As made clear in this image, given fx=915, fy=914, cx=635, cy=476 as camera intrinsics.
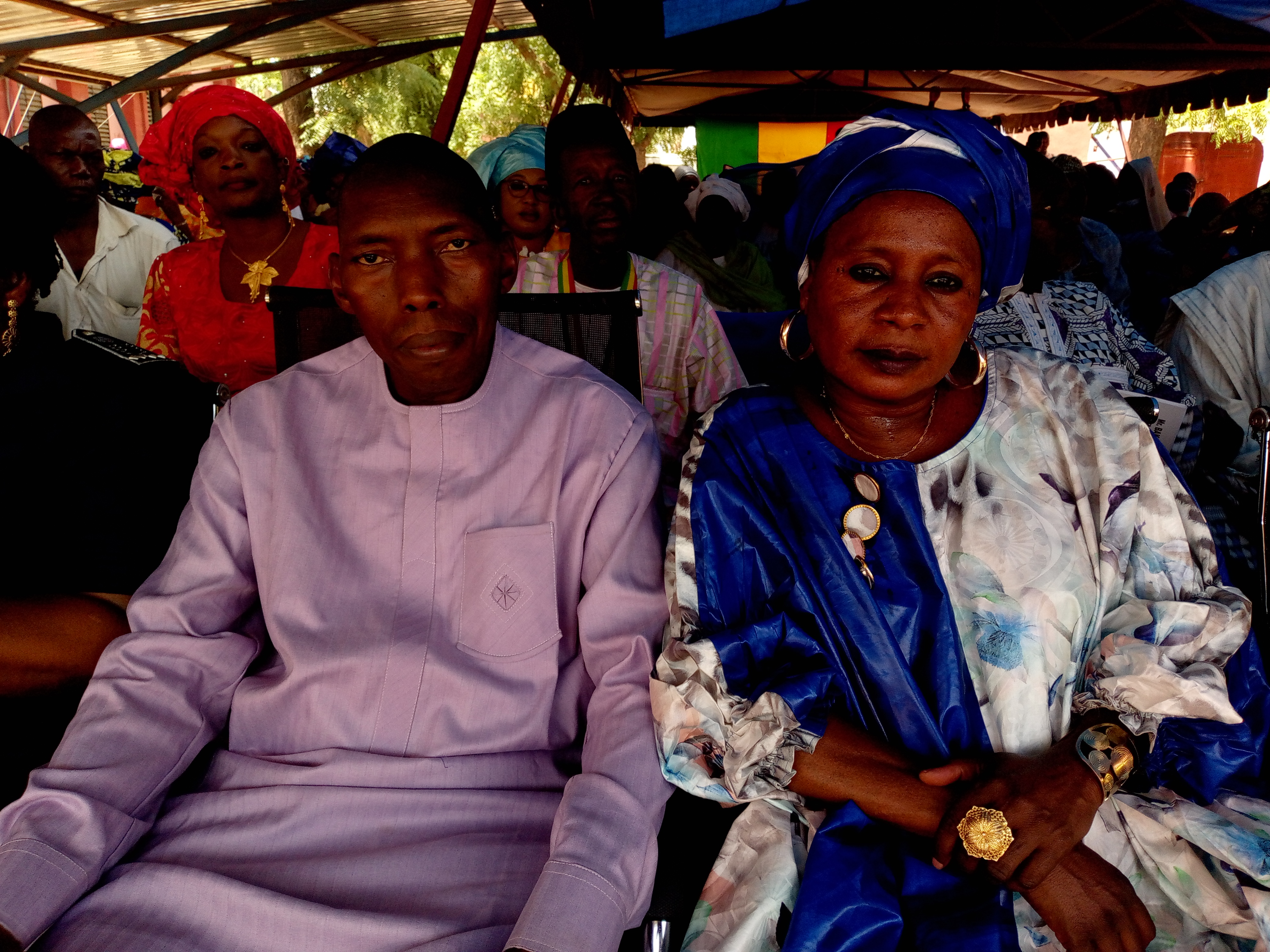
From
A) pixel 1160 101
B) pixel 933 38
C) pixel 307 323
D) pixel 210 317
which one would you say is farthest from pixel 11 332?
pixel 1160 101

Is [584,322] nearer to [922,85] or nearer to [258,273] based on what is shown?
[258,273]

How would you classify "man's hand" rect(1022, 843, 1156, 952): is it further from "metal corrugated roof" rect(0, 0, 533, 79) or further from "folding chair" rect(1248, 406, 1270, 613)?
"metal corrugated roof" rect(0, 0, 533, 79)

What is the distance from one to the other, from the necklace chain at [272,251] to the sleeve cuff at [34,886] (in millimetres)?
2724

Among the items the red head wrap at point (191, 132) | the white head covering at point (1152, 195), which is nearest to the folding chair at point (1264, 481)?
the red head wrap at point (191, 132)

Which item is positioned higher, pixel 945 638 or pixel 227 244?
pixel 227 244

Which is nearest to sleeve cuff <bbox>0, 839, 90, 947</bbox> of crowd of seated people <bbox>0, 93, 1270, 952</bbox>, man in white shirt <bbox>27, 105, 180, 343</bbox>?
crowd of seated people <bbox>0, 93, 1270, 952</bbox>

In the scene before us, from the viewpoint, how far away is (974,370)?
181 cm

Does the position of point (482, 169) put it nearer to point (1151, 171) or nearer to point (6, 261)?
point (6, 261)

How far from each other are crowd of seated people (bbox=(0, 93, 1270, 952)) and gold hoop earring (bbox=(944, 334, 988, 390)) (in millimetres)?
16

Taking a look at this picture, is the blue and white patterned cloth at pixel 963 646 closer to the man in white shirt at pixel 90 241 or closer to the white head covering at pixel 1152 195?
the man in white shirt at pixel 90 241

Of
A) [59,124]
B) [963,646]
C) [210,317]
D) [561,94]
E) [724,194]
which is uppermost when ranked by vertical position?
[561,94]

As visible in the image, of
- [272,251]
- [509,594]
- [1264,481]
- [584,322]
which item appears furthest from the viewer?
[272,251]

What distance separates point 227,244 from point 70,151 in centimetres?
180

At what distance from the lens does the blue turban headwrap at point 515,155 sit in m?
4.57
